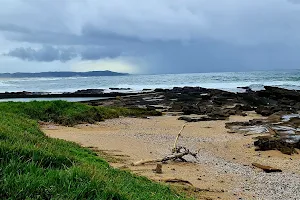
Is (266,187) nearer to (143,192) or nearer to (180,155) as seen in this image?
(180,155)

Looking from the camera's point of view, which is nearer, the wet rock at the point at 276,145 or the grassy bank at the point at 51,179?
the grassy bank at the point at 51,179

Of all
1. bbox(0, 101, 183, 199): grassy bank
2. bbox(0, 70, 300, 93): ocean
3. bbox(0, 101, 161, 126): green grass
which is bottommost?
bbox(0, 70, 300, 93): ocean

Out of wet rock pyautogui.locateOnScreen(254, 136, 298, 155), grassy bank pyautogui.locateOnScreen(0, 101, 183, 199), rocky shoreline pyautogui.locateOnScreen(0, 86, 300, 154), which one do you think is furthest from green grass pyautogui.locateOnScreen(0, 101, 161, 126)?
grassy bank pyautogui.locateOnScreen(0, 101, 183, 199)

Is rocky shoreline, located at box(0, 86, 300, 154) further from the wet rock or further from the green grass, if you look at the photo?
the green grass

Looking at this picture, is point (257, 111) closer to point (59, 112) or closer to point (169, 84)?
point (59, 112)

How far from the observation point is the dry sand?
8.03 m

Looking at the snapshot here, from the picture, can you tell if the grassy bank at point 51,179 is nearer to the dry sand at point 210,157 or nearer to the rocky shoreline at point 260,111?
the dry sand at point 210,157

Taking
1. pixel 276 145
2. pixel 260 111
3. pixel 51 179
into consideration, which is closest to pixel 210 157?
pixel 276 145

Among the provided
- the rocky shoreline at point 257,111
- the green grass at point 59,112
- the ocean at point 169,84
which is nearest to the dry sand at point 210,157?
the rocky shoreline at point 257,111

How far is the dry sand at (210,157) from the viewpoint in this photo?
8031 millimetres

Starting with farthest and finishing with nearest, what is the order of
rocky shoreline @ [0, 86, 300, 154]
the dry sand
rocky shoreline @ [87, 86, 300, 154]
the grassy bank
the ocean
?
the ocean
rocky shoreline @ [0, 86, 300, 154]
rocky shoreline @ [87, 86, 300, 154]
the dry sand
the grassy bank

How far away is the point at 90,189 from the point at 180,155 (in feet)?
20.3

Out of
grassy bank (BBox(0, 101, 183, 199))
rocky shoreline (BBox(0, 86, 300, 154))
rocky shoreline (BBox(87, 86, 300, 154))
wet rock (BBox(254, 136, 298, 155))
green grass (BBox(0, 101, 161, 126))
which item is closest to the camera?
grassy bank (BBox(0, 101, 183, 199))

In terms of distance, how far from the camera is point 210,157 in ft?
37.6
